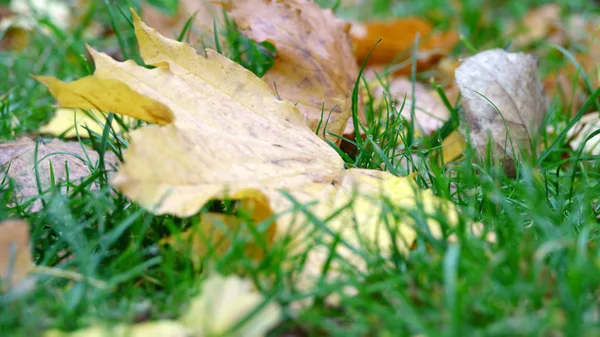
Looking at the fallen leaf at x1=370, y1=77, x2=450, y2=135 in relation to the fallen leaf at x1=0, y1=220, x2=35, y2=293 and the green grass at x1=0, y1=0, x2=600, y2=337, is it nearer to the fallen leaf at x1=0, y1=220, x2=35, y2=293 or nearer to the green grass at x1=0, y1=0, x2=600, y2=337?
the green grass at x1=0, y1=0, x2=600, y2=337

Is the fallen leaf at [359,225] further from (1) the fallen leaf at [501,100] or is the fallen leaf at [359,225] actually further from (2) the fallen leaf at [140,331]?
(1) the fallen leaf at [501,100]

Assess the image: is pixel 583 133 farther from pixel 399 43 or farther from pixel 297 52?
pixel 399 43

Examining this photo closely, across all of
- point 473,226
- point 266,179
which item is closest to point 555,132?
point 473,226

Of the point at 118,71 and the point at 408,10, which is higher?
the point at 118,71

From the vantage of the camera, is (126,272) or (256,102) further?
(256,102)

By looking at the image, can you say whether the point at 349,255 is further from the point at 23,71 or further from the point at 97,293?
the point at 23,71
